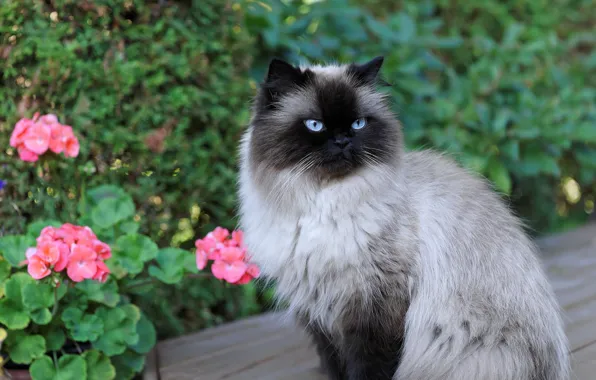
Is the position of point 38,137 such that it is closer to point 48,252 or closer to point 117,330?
point 48,252

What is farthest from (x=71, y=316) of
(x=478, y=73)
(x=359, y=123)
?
(x=478, y=73)

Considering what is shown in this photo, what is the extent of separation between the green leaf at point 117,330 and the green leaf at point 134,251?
7.5 inches

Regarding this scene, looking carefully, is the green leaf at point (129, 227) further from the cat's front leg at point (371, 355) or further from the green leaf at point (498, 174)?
the green leaf at point (498, 174)

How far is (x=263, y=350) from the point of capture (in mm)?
3148

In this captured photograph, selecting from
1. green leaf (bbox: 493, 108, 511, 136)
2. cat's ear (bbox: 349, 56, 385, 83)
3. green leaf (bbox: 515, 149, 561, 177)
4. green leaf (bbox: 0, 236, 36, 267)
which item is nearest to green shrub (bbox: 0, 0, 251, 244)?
green leaf (bbox: 0, 236, 36, 267)

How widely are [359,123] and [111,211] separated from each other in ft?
3.87

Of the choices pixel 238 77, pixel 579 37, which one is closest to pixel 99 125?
pixel 238 77

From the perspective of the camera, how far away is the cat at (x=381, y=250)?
2.27m

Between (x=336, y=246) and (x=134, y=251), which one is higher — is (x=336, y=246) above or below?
above

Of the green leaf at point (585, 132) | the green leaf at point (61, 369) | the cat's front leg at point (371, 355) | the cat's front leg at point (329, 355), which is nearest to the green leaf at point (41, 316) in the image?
the green leaf at point (61, 369)

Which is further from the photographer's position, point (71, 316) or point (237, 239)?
point (237, 239)

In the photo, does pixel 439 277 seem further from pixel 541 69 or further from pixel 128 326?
pixel 541 69

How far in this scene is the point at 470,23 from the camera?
5.10 m

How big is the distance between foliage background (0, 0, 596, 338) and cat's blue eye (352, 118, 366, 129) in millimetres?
1160
